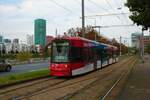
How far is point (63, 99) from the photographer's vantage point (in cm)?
1500

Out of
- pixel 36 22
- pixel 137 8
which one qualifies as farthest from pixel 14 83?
pixel 36 22

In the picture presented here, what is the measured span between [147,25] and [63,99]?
1729 centimetres

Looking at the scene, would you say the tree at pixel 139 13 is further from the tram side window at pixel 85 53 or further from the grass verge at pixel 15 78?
the grass verge at pixel 15 78

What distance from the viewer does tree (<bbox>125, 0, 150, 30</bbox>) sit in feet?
88.8

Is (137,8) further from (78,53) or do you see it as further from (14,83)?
(14,83)

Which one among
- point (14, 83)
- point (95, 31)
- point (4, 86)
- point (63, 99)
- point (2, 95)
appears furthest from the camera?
point (95, 31)

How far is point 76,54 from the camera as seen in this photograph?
28453mm

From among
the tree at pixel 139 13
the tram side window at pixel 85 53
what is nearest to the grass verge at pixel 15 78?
the tram side window at pixel 85 53

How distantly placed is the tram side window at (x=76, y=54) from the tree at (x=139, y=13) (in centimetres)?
522

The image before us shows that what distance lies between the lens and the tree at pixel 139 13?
88.8 ft

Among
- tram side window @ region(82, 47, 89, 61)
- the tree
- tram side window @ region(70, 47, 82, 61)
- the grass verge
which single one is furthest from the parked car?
the tree

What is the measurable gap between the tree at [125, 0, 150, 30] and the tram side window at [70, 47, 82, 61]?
5218mm

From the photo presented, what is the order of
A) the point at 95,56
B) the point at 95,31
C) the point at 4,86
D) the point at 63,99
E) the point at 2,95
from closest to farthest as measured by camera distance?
the point at 63,99 < the point at 2,95 < the point at 4,86 < the point at 95,56 < the point at 95,31

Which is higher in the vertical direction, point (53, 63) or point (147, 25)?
point (147, 25)
